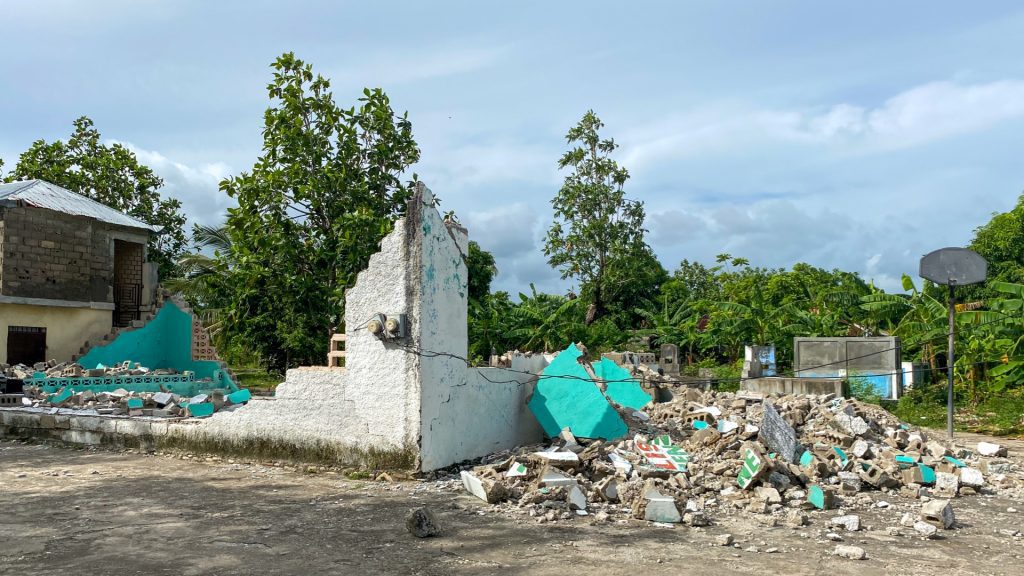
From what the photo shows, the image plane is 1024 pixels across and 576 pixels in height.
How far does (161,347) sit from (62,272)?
11.0 ft

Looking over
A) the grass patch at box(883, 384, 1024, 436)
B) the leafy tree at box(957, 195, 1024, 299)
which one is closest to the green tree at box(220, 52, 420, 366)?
the grass patch at box(883, 384, 1024, 436)

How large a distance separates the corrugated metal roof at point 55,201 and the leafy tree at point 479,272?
10463 mm

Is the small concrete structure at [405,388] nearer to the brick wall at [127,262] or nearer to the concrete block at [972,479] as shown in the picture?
the concrete block at [972,479]

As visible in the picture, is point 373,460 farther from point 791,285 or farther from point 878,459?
point 791,285

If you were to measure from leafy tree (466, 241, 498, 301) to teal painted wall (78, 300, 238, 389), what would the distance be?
30.1 ft

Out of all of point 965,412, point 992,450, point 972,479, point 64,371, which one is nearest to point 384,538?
point 972,479

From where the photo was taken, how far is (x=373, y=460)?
7.95 meters

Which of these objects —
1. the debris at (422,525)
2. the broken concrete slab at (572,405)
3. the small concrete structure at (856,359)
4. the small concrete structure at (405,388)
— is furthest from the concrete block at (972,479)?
the small concrete structure at (856,359)

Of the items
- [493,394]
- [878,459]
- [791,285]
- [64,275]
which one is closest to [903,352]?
[791,285]

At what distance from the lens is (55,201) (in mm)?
20875

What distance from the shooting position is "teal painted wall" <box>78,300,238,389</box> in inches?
829

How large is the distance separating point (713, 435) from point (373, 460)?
12.3 feet

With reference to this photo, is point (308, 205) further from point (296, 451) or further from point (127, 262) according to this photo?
point (127, 262)

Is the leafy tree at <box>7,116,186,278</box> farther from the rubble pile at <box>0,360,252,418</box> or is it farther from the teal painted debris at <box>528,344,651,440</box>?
the teal painted debris at <box>528,344,651,440</box>
